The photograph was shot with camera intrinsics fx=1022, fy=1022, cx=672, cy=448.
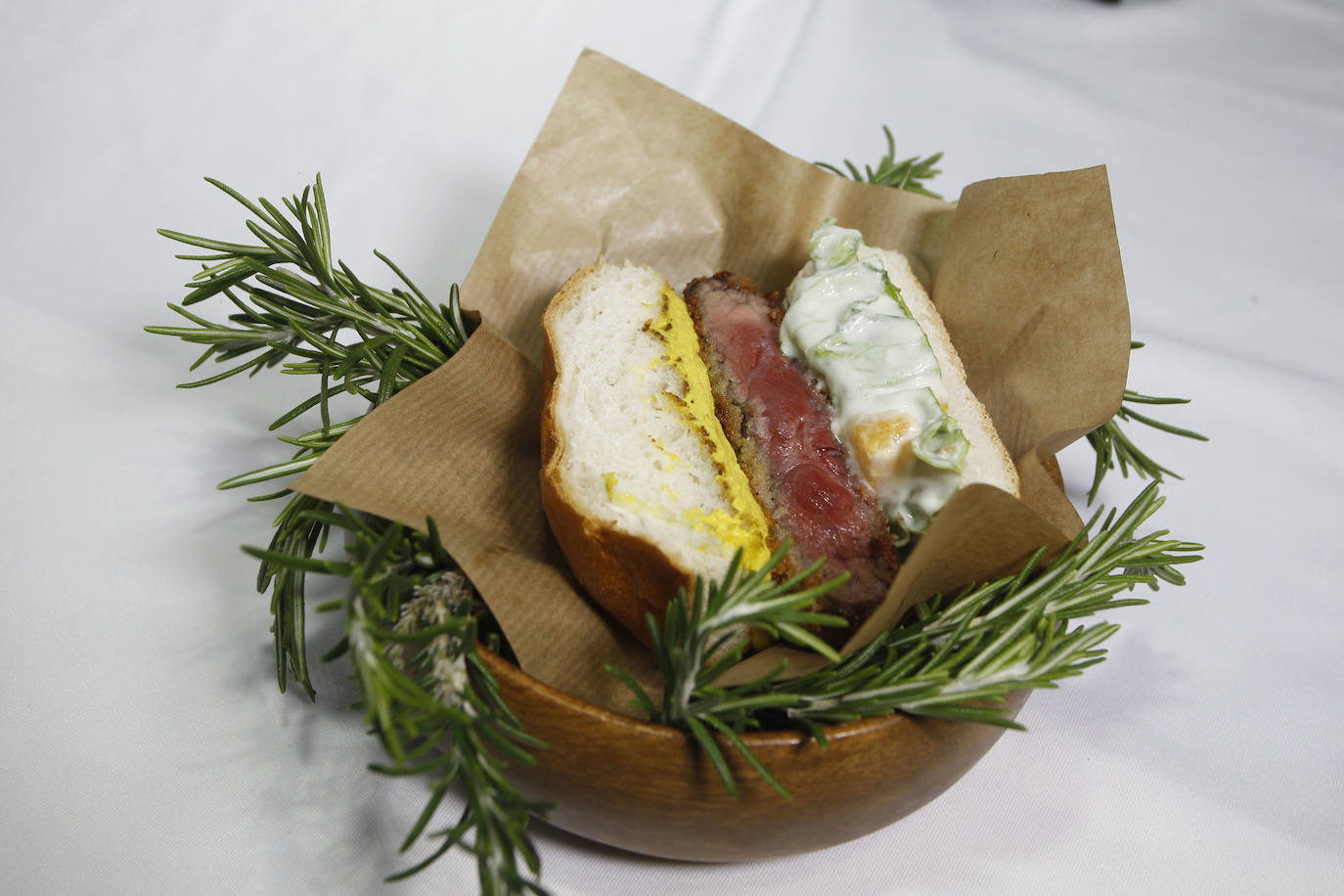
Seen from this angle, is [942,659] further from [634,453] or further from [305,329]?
[305,329]

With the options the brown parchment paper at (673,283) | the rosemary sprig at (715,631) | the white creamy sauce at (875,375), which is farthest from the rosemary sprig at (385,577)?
the white creamy sauce at (875,375)

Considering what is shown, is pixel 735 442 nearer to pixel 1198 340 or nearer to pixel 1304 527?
pixel 1304 527

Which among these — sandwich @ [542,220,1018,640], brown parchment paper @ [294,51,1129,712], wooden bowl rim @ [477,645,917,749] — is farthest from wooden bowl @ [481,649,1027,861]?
sandwich @ [542,220,1018,640]

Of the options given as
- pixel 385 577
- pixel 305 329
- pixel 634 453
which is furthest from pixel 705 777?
pixel 305 329

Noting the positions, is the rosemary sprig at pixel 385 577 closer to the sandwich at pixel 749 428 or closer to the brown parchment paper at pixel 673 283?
the brown parchment paper at pixel 673 283

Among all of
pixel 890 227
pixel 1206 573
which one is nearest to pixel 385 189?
pixel 890 227

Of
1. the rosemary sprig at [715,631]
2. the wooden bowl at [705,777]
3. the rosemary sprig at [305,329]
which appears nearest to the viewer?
the rosemary sprig at [715,631]

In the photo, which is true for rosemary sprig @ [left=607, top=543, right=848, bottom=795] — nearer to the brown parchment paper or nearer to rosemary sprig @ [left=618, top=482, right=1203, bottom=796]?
rosemary sprig @ [left=618, top=482, right=1203, bottom=796]
